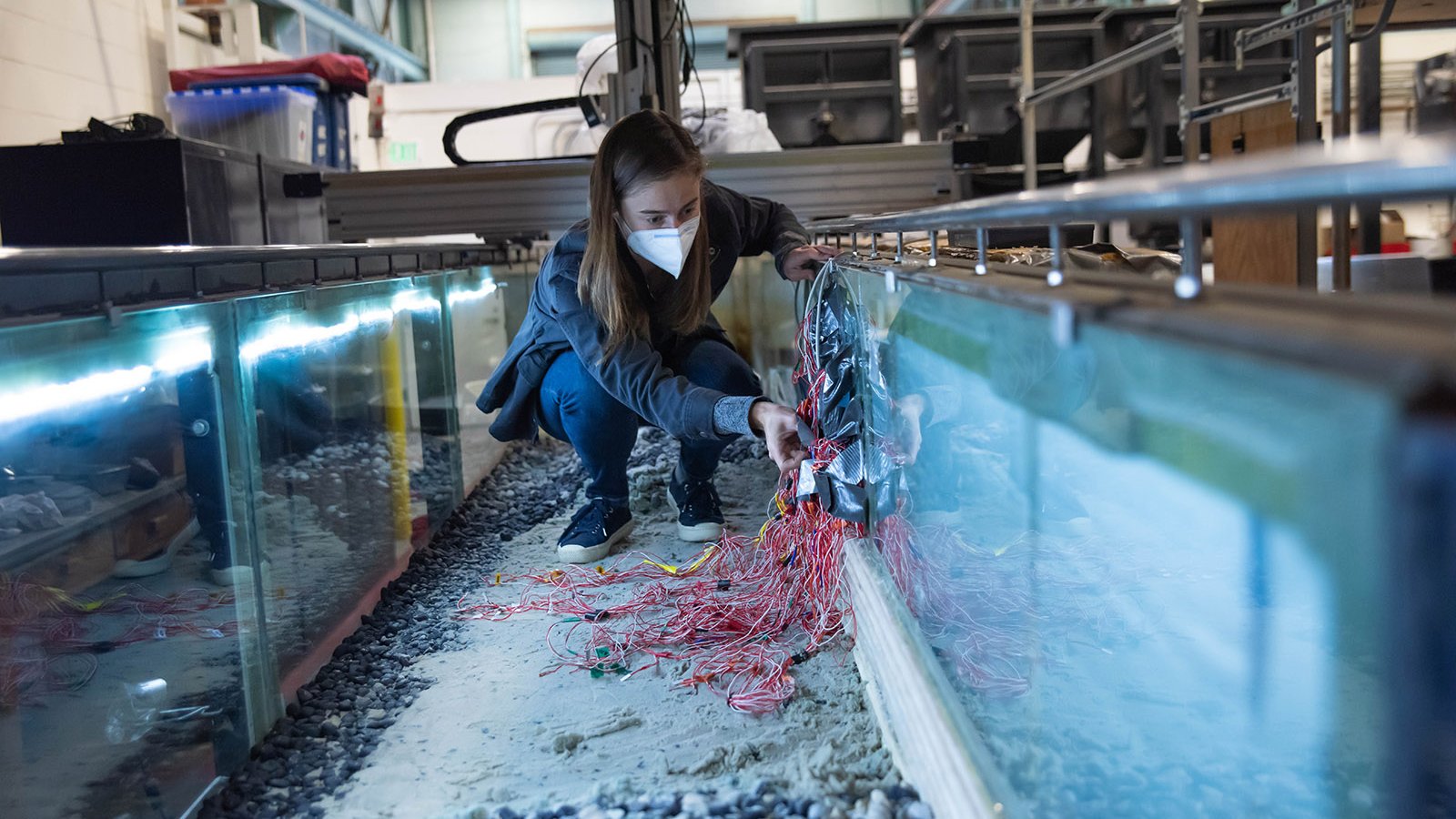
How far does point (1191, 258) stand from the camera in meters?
0.74

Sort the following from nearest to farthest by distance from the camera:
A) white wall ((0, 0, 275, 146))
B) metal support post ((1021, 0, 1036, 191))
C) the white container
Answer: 1. metal support post ((1021, 0, 1036, 191))
2. white wall ((0, 0, 275, 146))
3. the white container

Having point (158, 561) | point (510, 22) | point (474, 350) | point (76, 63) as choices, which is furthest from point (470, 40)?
point (158, 561)

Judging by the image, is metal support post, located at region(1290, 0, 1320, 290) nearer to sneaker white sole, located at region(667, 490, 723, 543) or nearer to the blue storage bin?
sneaker white sole, located at region(667, 490, 723, 543)

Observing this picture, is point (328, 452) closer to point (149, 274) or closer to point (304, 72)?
point (149, 274)

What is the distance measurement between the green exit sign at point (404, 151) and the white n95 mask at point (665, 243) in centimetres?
627

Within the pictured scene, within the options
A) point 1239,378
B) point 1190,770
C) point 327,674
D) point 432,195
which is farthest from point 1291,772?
point 432,195

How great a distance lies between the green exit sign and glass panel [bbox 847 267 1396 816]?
281 inches

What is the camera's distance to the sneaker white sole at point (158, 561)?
1327mm

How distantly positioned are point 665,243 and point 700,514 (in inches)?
29.7

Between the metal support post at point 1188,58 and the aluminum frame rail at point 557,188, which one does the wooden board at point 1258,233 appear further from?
the aluminum frame rail at point 557,188

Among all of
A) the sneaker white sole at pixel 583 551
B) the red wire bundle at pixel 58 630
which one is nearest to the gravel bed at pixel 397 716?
the sneaker white sole at pixel 583 551

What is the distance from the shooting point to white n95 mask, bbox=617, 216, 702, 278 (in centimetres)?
221

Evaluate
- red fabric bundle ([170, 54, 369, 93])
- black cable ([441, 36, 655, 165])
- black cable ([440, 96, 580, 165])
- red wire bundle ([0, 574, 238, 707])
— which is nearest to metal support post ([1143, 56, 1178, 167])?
black cable ([441, 36, 655, 165])

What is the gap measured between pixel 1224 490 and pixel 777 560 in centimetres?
154
